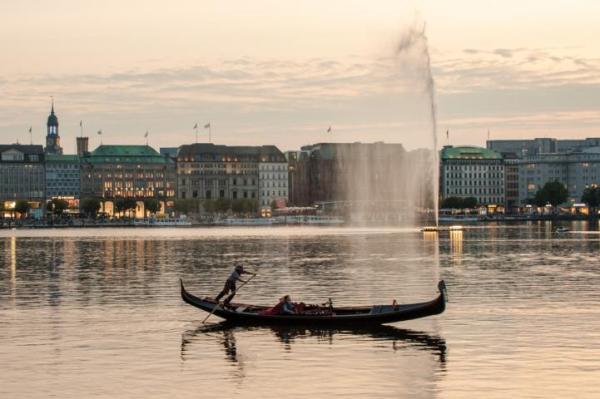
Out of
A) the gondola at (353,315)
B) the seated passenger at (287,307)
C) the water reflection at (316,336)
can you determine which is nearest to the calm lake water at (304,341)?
the water reflection at (316,336)

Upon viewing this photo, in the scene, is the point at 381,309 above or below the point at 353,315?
above

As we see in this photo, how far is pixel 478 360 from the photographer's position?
40.5m

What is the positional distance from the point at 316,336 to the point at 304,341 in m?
1.40

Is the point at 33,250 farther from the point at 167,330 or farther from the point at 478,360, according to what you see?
the point at 478,360

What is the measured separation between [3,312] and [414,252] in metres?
67.9

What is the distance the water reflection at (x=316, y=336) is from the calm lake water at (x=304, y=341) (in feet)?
0.28

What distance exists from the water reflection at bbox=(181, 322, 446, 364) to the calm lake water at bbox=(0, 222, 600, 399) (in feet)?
0.28

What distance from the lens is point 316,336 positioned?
47031 millimetres

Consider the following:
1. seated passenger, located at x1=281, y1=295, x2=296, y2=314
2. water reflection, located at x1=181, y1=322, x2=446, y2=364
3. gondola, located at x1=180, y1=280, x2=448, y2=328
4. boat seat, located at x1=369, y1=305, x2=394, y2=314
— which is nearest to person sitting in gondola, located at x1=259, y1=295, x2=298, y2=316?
seated passenger, located at x1=281, y1=295, x2=296, y2=314

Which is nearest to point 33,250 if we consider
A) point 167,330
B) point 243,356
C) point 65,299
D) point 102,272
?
point 102,272

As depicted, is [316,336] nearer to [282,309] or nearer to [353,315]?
[353,315]

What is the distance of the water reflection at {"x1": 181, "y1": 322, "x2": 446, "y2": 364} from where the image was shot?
4409cm

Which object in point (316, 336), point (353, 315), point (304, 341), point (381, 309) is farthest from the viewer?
point (381, 309)

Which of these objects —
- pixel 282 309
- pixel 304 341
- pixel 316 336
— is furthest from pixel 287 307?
pixel 304 341
